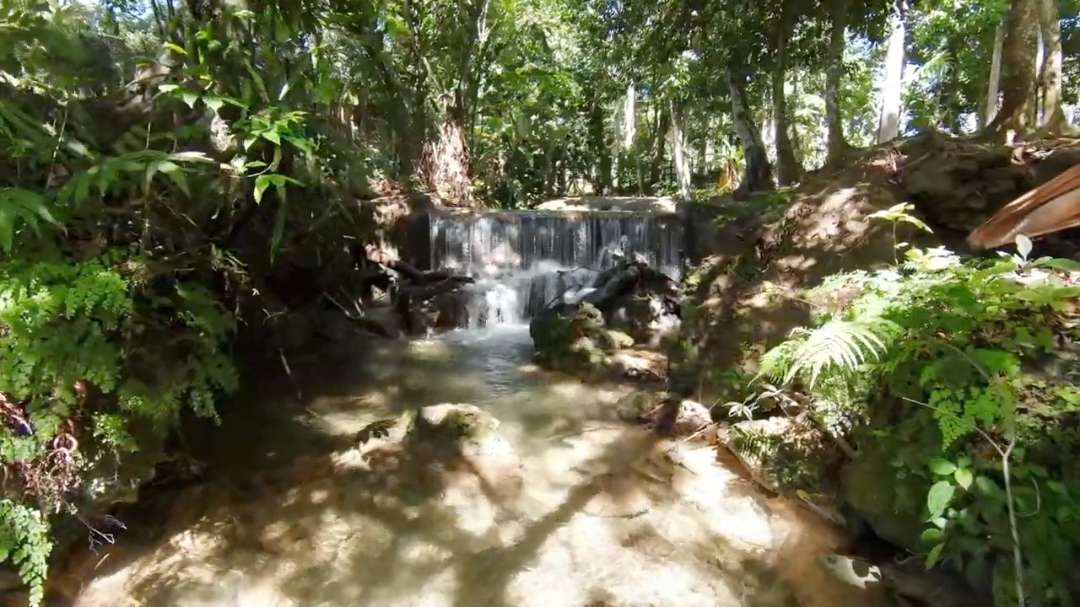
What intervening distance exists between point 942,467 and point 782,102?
9.66m

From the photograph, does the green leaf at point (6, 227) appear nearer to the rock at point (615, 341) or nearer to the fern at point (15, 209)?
the fern at point (15, 209)

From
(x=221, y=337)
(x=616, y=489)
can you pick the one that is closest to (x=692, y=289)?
(x=616, y=489)

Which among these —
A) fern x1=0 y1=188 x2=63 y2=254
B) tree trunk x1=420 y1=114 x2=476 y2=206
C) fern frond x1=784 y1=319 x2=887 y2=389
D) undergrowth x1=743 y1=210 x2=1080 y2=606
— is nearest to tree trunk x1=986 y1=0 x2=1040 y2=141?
undergrowth x1=743 y1=210 x2=1080 y2=606

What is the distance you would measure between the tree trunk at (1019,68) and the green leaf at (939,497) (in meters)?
5.97

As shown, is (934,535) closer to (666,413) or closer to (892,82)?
(666,413)

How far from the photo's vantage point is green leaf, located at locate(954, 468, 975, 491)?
7.61ft

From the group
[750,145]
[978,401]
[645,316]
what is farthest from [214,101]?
[750,145]

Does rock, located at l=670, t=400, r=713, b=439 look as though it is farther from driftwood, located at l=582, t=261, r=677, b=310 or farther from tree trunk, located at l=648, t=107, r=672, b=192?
tree trunk, located at l=648, t=107, r=672, b=192

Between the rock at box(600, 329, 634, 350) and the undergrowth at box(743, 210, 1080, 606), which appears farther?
the rock at box(600, 329, 634, 350)

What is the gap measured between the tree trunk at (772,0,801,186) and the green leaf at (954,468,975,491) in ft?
27.9

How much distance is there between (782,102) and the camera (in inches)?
416

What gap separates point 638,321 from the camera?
8.30 meters

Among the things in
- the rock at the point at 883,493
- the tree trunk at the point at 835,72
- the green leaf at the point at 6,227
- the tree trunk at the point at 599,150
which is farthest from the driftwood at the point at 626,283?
the tree trunk at the point at 599,150

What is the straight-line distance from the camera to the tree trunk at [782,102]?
916cm
